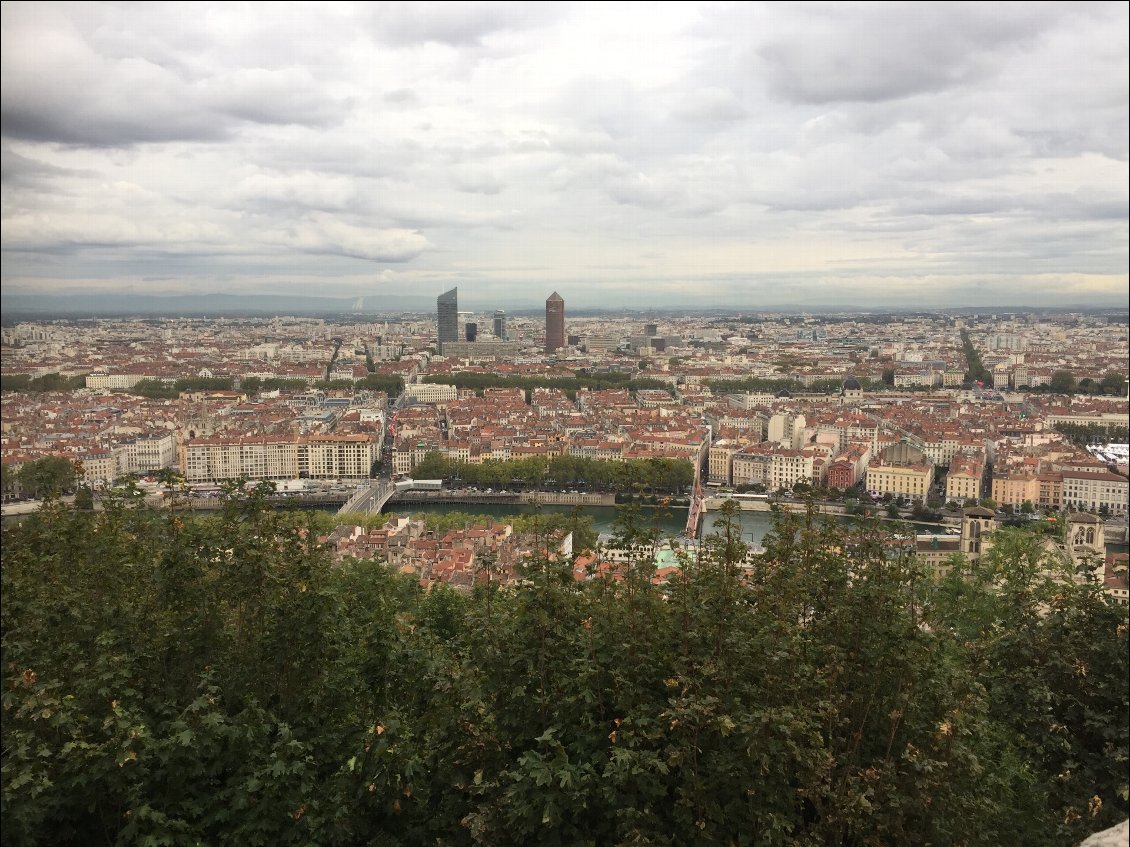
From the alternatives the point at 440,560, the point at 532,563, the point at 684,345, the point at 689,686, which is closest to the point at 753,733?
the point at 689,686

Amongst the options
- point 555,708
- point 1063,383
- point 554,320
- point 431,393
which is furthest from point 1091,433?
point 554,320

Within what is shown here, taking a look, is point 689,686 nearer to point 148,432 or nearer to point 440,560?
point 440,560

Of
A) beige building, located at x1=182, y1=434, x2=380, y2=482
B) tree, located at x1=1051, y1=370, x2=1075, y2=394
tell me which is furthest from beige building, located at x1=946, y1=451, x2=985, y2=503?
tree, located at x1=1051, y1=370, x2=1075, y2=394

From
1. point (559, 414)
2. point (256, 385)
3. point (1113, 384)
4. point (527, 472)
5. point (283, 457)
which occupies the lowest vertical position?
point (527, 472)

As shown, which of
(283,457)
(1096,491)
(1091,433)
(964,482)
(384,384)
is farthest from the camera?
(384,384)

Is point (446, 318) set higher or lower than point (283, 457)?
higher

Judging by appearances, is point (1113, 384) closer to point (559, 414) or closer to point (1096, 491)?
point (1096, 491)

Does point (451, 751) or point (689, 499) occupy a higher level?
point (451, 751)

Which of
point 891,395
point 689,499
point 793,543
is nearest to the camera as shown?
point 793,543
